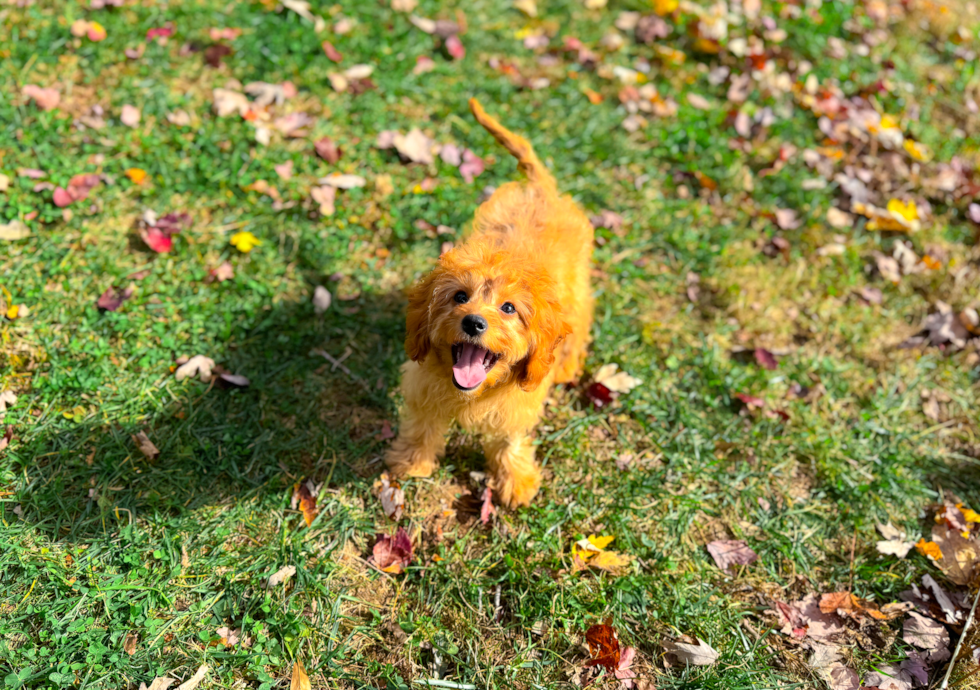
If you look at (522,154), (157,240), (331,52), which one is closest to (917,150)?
(522,154)

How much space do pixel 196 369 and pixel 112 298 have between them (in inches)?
30.1

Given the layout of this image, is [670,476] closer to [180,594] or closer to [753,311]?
[753,311]

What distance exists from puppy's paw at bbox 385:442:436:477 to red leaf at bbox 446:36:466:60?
390 cm

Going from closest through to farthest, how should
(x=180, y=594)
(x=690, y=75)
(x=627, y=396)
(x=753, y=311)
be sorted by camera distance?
(x=180, y=594) → (x=627, y=396) → (x=753, y=311) → (x=690, y=75)

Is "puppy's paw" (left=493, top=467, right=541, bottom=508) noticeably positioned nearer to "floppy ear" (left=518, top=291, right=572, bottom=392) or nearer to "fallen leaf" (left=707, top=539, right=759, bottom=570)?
"floppy ear" (left=518, top=291, right=572, bottom=392)

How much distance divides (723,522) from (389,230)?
308cm

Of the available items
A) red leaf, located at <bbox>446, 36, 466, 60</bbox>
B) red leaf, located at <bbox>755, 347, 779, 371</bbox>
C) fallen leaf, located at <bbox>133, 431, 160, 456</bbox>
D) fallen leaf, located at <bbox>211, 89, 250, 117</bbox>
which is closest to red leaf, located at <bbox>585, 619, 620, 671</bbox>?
red leaf, located at <bbox>755, 347, 779, 371</bbox>

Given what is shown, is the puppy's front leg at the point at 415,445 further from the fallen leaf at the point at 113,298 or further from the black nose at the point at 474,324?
the fallen leaf at the point at 113,298

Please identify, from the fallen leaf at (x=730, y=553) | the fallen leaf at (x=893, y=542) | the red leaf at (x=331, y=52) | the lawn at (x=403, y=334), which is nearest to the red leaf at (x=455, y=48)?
the lawn at (x=403, y=334)

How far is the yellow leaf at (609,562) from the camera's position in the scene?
11.1ft

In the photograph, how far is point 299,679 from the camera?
9.37 ft

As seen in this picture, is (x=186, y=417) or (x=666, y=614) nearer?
(x=666, y=614)

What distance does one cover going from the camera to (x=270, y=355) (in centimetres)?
393

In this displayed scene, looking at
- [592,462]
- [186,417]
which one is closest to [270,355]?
[186,417]
